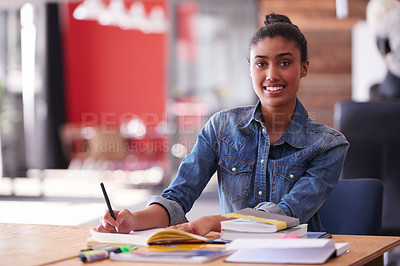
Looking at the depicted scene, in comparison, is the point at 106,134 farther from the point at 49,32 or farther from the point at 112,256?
the point at 112,256

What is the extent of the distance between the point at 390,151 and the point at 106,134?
583cm

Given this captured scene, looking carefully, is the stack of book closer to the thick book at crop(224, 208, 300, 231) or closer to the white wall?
the thick book at crop(224, 208, 300, 231)

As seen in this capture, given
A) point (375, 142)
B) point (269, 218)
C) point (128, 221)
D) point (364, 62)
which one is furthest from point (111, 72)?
point (269, 218)

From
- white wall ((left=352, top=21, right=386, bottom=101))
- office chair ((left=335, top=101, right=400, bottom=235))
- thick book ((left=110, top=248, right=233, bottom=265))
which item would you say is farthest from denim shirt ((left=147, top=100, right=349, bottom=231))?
white wall ((left=352, top=21, right=386, bottom=101))

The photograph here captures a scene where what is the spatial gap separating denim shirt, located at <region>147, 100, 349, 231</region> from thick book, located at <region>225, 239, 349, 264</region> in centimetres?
56

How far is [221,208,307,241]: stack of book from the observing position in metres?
1.36

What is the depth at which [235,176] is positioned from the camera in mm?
1855

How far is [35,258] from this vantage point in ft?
3.96

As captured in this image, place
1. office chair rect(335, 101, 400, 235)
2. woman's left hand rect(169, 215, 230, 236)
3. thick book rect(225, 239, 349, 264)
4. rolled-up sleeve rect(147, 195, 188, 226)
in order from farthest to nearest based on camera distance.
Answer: office chair rect(335, 101, 400, 235) < rolled-up sleeve rect(147, 195, 188, 226) < woman's left hand rect(169, 215, 230, 236) < thick book rect(225, 239, 349, 264)

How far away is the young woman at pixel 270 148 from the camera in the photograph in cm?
179

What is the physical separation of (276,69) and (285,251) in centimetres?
80

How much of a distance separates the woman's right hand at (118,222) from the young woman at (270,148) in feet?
0.81

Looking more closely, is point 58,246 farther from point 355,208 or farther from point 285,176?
point 355,208

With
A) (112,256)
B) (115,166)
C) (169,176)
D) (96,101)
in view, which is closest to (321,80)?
(169,176)
